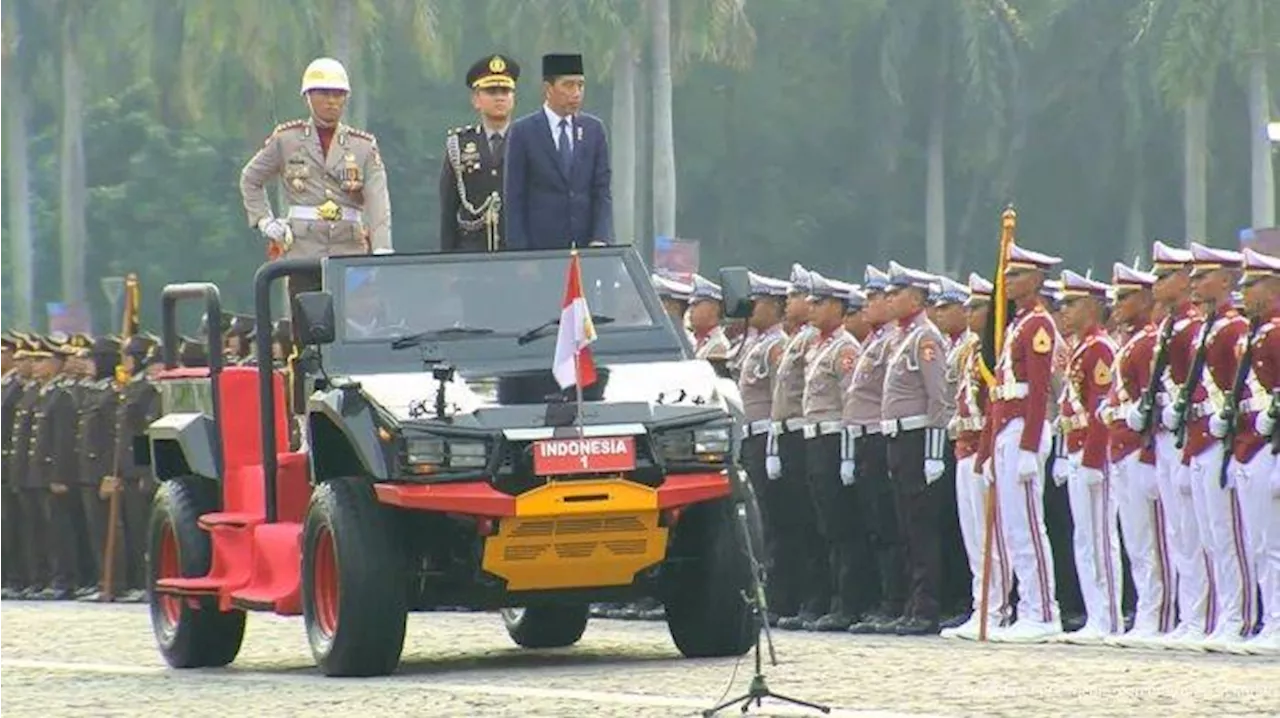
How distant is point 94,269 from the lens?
81125 millimetres

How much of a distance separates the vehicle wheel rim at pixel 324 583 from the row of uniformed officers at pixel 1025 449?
15.0ft

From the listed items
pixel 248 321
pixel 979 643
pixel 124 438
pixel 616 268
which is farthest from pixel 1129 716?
pixel 124 438

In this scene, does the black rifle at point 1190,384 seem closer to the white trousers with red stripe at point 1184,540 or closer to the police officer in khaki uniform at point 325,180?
the white trousers with red stripe at point 1184,540

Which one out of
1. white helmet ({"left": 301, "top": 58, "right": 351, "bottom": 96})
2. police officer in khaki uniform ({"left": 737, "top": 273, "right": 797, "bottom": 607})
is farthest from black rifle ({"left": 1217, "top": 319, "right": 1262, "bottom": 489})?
police officer in khaki uniform ({"left": 737, "top": 273, "right": 797, "bottom": 607})

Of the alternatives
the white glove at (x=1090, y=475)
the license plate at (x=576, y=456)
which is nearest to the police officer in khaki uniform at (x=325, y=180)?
the license plate at (x=576, y=456)

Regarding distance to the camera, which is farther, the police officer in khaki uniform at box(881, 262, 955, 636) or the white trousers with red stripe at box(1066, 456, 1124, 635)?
the police officer in khaki uniform at box(881, 262, 955, 636)

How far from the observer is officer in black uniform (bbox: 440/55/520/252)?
18766 millimetres

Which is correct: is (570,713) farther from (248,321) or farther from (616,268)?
(248,321)

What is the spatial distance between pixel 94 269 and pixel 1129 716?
227 ft

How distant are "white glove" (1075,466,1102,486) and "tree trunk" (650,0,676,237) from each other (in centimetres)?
4631

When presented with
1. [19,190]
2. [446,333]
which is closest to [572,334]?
[446,333]

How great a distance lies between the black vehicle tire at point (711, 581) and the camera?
16.8 metres

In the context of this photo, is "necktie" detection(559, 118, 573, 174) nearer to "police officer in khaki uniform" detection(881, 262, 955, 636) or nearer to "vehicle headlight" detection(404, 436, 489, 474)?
"vehicle headlight" detection(404, 436, 489, 474)

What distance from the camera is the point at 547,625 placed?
1919 centimetres
